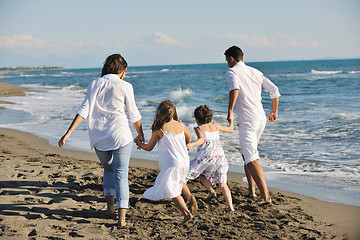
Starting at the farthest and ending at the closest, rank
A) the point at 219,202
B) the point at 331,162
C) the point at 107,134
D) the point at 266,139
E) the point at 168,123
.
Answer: the point at 266,139 → the point at 331,162 → the point at 219,202 → the point at 168,123 → the point at 107,134

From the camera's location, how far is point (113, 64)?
11.4ft

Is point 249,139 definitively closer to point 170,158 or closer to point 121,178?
point 170,158

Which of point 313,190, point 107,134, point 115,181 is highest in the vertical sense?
point 107,134

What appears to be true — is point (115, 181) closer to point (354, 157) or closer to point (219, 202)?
point (219, 202)

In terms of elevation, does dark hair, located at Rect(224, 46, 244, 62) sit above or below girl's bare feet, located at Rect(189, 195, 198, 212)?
above

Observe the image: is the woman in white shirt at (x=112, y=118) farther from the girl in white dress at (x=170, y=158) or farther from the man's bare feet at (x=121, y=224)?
the girl in white dress at (x=170, y=158)

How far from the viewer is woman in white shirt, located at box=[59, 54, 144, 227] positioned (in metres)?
3.35

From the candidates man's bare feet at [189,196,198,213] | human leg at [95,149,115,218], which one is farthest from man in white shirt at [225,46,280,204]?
human leg at [95,149,115,218]

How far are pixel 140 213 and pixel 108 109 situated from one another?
4.23 feet

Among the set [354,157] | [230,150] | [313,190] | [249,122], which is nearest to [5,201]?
[249,122]

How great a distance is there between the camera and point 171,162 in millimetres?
3543

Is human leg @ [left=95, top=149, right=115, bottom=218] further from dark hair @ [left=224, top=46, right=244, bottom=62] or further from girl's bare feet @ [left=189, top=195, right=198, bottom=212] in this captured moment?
dark hair @ [left=224, top=46, right=244, bottom=62]

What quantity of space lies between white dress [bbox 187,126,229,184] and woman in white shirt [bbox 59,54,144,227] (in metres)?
0.96

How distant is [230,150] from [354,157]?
2.43 metres
